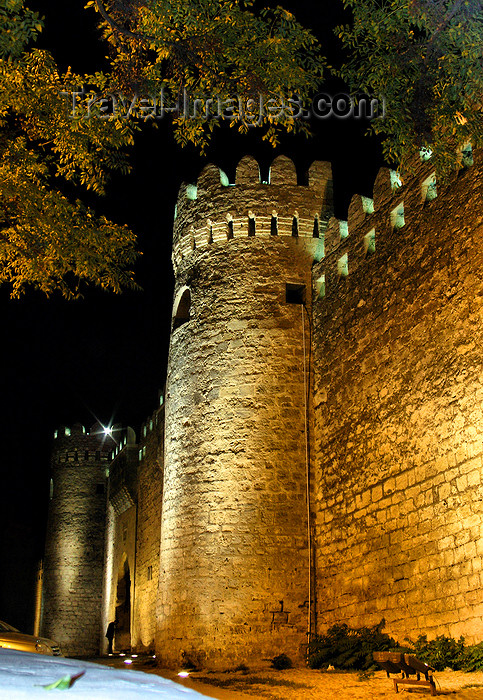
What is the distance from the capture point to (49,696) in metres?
2.22

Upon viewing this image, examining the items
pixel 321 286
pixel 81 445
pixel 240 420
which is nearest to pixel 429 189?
pixel 321 286

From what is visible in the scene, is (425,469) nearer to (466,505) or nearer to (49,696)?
(466,505)

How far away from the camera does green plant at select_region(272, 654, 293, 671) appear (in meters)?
9.01

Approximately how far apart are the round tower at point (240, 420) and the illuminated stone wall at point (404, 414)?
440mm

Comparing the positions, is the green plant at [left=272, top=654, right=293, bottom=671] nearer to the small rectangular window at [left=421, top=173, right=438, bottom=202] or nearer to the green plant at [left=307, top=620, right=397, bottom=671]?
the green plant at [left=307, top=620, right=397, bottom=671]

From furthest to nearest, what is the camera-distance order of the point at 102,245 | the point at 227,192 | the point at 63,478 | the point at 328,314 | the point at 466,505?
the point at 63,478, the point at 227,192, the point at 328,314, the point at 102,245, the point at 466,505

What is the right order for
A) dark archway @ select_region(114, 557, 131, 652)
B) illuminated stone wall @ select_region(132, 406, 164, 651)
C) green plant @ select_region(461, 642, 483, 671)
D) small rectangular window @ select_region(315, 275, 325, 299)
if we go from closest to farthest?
green plant @ select_region(461, 642, 483, 671) < small rectangular window @ select_region(315, 275, 325, 299) < illuminated stone wall @ select_region(132, 406, 164, 651) < dark archway @ select_region(114, 557, 131, 652)

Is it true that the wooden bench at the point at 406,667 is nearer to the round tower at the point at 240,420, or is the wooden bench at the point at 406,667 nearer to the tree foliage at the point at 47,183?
the round tower at the point at 240,420

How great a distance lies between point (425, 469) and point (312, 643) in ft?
9.69

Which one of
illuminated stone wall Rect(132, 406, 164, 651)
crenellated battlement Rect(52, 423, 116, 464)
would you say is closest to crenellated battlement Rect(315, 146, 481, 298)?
illuminated stone wall Rect(132, 406, 164, 651)

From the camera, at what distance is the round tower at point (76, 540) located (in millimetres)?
23875

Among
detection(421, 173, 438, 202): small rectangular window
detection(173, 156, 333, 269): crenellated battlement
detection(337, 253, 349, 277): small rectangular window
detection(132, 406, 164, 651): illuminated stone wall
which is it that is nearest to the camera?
detection(421, 173, 438, 202): small rectangular window

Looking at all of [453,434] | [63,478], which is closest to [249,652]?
[453,434]

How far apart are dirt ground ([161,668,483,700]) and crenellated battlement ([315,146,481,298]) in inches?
187
